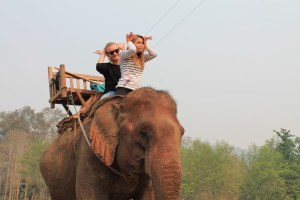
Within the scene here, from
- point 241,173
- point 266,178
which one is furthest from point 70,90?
point 241,173

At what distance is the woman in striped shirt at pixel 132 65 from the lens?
4.30 meters

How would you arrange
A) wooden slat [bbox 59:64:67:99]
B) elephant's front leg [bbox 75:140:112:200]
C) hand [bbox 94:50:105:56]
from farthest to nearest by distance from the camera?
wooden slat [bbox 59:64:67:99]
hand [bbox 94:50:105:56]
elephant's front leg [bbox 75:140:112:200]

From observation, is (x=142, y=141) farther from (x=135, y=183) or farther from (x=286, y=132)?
(x=286, y=132)

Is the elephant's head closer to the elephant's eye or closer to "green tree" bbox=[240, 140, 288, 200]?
the elephant's eye

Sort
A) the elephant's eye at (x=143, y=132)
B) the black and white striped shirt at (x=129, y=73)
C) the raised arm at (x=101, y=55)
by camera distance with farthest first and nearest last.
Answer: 1. the raised arm at (x=101, y=55)
2. the black and white striped shirt at (x=129, y=73)
3. the elephant's eye at (x=143, y=132)

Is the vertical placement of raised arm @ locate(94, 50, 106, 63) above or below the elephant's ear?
above

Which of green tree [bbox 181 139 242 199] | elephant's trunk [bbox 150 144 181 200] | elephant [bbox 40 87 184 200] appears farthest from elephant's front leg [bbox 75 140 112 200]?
green tree [bbox 181 139 242 199]

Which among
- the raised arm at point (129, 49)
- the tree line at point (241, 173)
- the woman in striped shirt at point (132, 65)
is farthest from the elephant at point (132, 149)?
the tree line at point (241, 173)

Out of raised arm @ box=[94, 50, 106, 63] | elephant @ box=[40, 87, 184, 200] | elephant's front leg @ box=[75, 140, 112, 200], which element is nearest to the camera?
elephant @ box=[40, 87, 184, 200]

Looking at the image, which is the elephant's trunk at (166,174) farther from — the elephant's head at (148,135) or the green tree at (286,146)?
the green tree at (286,146)

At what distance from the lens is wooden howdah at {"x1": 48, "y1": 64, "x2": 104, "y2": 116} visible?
5.47 metres

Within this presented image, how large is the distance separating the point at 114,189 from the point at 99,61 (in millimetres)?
1769

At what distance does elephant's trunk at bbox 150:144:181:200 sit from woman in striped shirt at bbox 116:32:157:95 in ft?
4.61

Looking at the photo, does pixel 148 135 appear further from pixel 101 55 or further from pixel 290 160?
pixel 290 160
